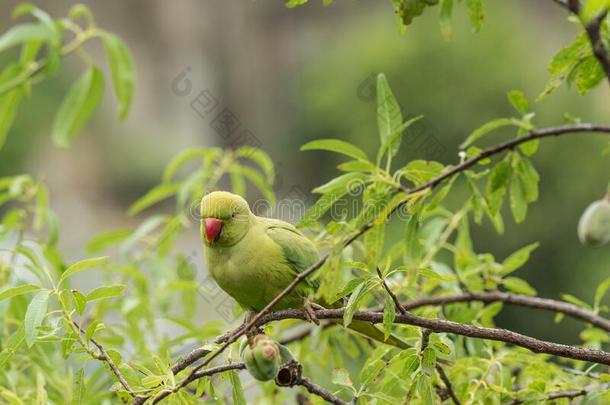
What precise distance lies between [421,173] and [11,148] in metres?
10.1

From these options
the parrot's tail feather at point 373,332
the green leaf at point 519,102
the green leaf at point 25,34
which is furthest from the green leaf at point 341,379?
the green leaf at point 25,34

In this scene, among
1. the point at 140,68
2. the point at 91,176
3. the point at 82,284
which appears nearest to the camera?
the point at 82,284

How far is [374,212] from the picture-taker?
1031mm

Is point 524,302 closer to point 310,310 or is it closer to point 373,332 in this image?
point 373,332

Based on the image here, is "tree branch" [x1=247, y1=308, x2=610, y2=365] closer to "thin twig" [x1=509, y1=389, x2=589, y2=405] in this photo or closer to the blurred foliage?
"thin twig" [x1=509, y1=389, x2=589, y2=405]

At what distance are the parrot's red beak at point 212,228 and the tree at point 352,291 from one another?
15 cm

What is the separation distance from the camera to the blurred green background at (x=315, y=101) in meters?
5.41

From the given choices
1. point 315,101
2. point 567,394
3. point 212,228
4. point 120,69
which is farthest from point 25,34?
point 315,101

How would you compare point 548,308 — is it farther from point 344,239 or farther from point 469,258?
point 344,239

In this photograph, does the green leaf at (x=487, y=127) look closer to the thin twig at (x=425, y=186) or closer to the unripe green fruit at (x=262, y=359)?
the thin twig at (x=425, y=186)

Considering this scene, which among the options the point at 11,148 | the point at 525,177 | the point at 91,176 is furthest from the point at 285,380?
the point at 91,176

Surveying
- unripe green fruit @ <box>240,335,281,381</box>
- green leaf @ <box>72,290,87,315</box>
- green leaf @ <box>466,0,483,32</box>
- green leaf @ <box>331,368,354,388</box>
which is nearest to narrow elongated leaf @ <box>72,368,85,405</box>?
green leaf @ <box>72,290,87,315</box>

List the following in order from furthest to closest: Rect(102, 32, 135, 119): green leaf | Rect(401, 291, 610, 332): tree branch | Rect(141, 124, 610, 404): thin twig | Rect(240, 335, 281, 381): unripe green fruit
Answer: Rect(102, 32, 135, 119): green leaf → Rect(401, 291, 610, 332): tree branch → Rect(240, 335, 281, 381): unripe green fruit → Rect(141, 124, 610, 404): thin twig

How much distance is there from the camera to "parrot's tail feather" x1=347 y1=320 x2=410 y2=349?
1329mm
